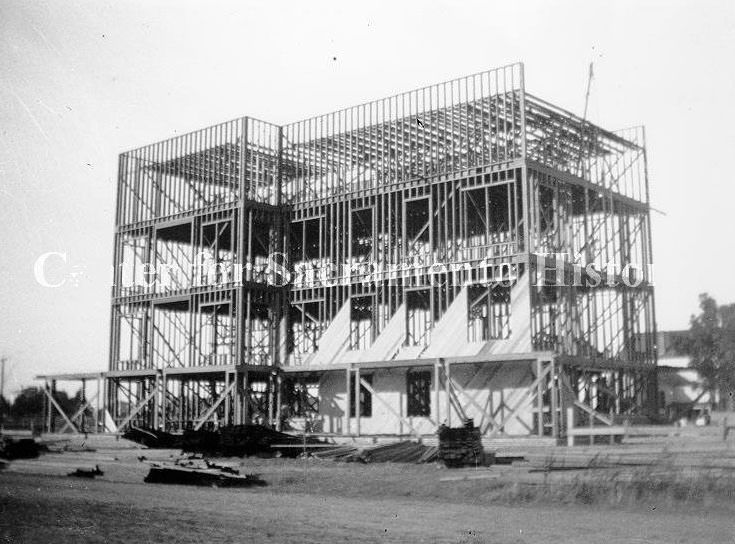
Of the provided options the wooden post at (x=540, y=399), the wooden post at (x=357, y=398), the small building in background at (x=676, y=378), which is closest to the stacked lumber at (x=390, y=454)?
the wooden post at (x=540, y=399)

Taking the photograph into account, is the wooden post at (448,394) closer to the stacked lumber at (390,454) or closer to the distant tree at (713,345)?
the stacked lumber at (390,454)

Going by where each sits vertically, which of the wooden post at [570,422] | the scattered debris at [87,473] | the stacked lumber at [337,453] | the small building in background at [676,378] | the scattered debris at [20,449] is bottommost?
the scattered debris at [87,473]

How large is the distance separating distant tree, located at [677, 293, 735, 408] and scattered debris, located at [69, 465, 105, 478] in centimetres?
3356

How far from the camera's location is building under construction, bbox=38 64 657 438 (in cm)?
3191

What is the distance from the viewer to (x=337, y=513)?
1609 centimetres

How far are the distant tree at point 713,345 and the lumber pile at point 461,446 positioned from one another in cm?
2831

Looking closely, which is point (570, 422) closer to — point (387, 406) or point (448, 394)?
point (448, 394)

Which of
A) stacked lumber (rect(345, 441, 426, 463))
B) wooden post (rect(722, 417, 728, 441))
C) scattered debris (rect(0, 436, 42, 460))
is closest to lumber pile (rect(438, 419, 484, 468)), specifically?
stacked lumber (rect(345, 441, 426, 463))

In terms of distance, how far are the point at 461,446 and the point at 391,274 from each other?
41.7 ft

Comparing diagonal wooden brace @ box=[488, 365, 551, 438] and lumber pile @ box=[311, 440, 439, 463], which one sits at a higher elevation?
diagonal wooden brace @ box=[488, 365, 551, 438]

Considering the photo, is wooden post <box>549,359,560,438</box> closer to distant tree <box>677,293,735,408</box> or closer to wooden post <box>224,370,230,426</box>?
wooden post <box>224,370,230,426</box>

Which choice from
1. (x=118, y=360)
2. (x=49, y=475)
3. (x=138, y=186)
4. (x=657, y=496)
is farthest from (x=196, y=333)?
(x=657, y=496)

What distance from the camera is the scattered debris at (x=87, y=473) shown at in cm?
2458

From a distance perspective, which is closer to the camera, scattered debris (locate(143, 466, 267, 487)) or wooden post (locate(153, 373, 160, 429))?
scattered debris (locate(143, 466, 267, 487))
